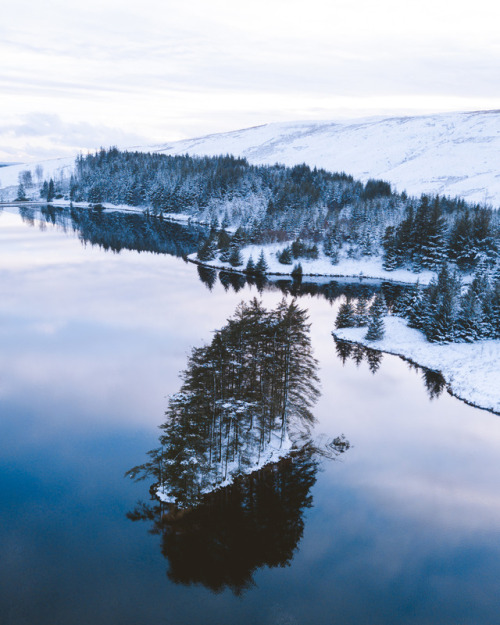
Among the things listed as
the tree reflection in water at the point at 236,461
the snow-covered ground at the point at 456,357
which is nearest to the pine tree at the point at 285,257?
the snow-covered ground at the point at 456,357

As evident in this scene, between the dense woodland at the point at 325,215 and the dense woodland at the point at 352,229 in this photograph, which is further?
the dense woodland at the point at 325,215

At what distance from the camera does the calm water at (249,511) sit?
20.0m

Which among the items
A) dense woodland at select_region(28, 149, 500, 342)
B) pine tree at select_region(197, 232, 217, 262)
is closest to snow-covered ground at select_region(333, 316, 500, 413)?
dense woodland at select_region(28, 149, 500, 342)

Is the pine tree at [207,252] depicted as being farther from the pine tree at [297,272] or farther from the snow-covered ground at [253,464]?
the snow-covered ground at [253,464]

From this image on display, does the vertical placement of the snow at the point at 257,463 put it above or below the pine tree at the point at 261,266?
below

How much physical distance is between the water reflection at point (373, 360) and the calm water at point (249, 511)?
0.49m

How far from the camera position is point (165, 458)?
2634 cm

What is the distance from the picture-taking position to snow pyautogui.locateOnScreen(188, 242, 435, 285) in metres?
95.8

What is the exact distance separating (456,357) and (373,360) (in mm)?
8809

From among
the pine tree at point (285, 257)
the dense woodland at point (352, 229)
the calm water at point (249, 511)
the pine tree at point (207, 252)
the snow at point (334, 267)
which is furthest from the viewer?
the pine tree at point (207, 252)

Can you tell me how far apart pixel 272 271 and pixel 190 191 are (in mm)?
97310

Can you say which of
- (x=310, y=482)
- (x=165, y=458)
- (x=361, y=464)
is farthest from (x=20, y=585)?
(x=361, y=464)

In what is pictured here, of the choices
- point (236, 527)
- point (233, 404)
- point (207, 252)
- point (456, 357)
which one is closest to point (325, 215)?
point (207, 252)

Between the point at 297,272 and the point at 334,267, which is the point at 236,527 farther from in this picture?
the point at 334,267
